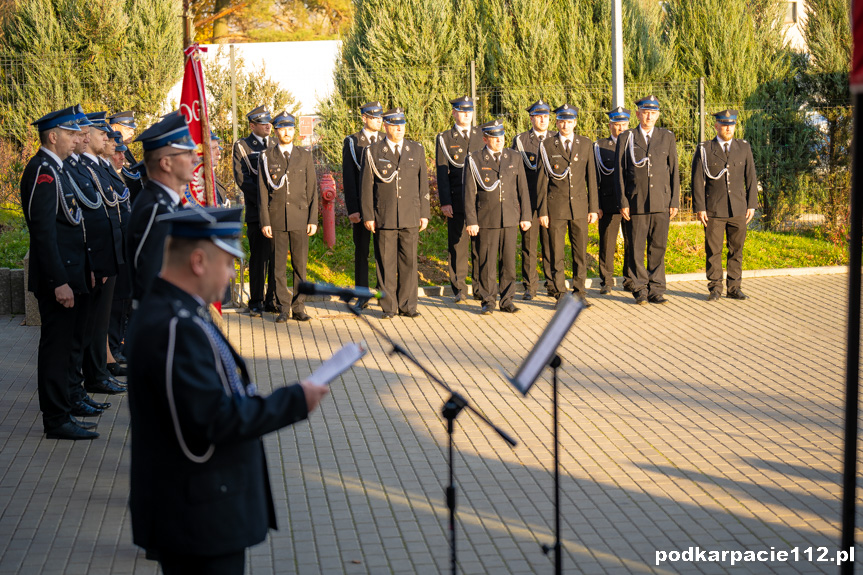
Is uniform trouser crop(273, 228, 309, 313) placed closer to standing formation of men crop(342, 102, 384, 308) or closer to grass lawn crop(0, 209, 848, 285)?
standing formation of men crop(342, 102, 384, 308)

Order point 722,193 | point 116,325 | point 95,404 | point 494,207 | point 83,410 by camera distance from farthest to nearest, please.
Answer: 1. point 722,193
2. point 494,207
3. point 116,325
4. point 95,404
5. point 83,410

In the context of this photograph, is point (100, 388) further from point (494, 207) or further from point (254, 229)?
point (494, 207)

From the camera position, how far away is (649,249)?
12266 millimetres

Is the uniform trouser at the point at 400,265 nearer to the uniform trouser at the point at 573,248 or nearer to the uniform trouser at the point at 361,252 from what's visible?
the uniform trouser at the point at 361,252

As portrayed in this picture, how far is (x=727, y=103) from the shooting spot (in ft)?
58.7

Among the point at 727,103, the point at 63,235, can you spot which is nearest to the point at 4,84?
the point at 63,235

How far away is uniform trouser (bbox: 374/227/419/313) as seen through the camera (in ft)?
38.1

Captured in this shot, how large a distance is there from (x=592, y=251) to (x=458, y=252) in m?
3.21

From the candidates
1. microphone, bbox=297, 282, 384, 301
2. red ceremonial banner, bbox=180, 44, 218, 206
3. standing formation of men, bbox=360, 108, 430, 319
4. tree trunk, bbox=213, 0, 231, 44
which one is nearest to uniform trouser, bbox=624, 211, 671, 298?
standing formation of men, bbox=360, 108, 430, 319

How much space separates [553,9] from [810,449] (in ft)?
43.3

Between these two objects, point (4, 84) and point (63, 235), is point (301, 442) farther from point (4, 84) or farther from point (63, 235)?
point (4, 84)

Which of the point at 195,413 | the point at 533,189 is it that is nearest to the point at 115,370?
the point at 533,189

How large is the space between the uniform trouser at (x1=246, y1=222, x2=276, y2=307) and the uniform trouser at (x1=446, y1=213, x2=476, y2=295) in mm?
2400

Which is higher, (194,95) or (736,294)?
(194,95)
